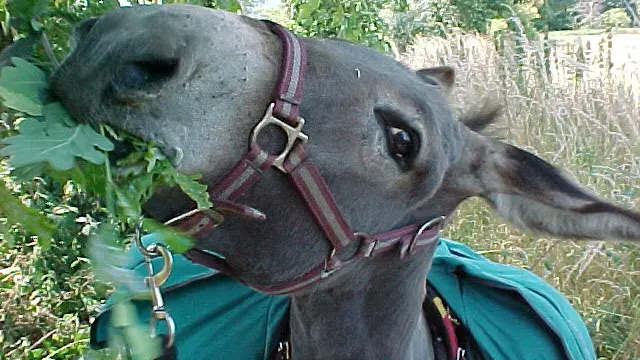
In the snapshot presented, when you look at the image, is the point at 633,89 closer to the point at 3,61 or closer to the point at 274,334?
the point at 274,334

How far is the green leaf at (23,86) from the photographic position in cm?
106

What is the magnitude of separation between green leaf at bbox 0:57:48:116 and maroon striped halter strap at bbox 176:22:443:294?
37cm

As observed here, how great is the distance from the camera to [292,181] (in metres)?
1.54

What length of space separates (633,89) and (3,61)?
4774 mm

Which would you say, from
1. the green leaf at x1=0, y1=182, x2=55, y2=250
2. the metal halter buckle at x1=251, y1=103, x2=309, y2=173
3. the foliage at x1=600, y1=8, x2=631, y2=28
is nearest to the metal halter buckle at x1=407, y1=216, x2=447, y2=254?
the metal halter buckle at x1=251, y1=103, x2=309, y2=173

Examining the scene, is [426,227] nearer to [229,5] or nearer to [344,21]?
[229,5]

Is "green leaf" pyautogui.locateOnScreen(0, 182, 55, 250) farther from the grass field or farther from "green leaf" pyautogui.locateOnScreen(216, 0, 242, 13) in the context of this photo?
the grass field

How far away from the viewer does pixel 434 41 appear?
25.2 feet

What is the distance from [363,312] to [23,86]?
1.09 metres

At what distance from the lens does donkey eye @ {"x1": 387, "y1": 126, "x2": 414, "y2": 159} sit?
64.6 inches

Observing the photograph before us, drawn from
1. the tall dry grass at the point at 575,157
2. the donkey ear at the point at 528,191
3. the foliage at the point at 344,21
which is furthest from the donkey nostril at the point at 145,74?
the tall dry grass at the point at 575,157

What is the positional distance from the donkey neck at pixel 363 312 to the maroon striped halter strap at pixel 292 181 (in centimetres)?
13

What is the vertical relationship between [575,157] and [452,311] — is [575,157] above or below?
below

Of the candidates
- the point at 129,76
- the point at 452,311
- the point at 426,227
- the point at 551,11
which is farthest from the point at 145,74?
the point at 551,11
